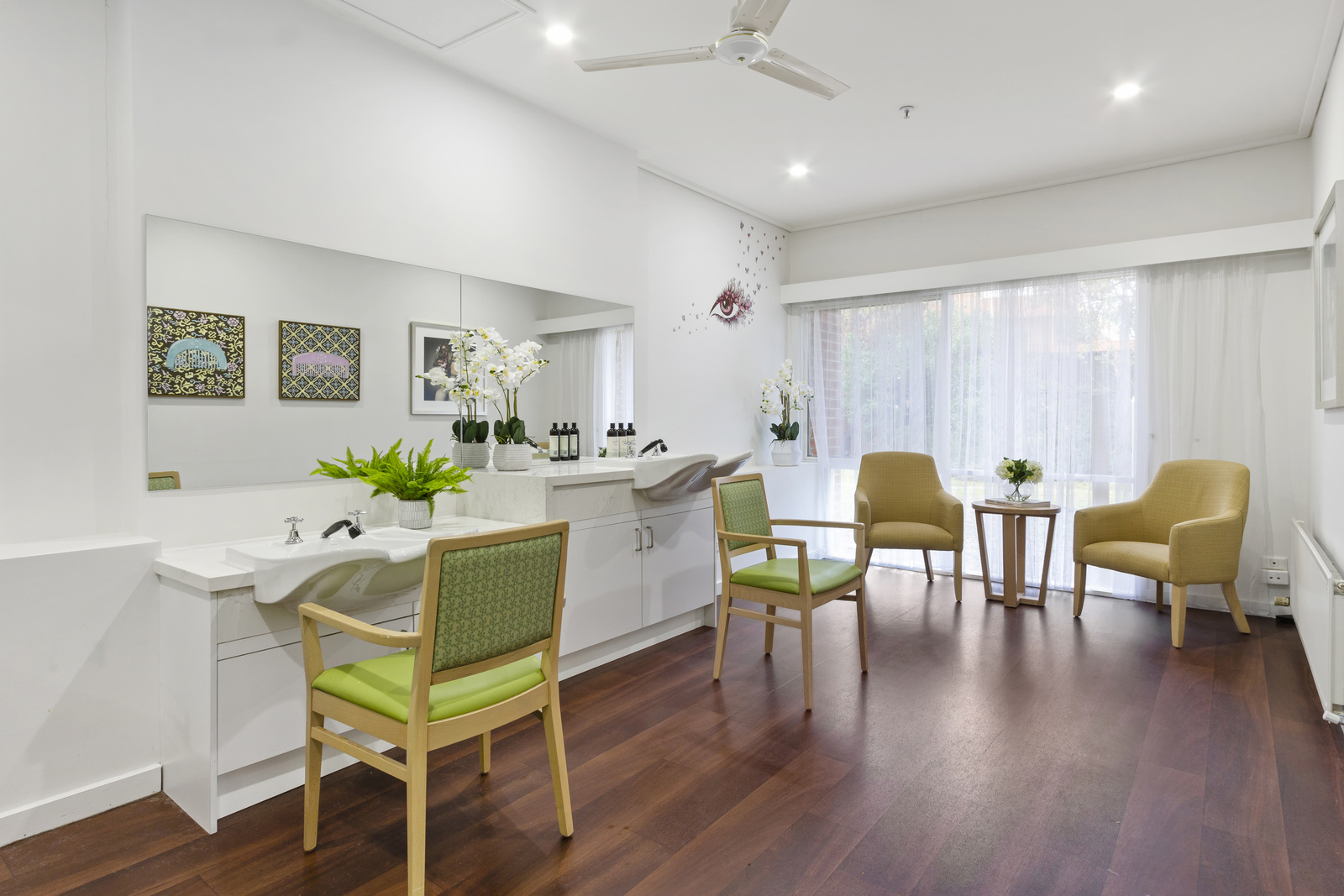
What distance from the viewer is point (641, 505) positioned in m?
3.60

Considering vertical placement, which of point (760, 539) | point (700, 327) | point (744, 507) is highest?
point (700, 327)

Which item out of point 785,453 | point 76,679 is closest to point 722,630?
point 76,679

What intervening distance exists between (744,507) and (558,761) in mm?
1701

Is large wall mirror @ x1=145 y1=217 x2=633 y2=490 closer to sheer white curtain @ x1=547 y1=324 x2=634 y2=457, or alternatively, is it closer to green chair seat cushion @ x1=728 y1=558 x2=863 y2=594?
sheer white curtain @ x1=547 y1=324 x2=634 y2=457

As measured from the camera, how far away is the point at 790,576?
10.3ft

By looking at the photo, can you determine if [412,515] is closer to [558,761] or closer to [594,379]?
[558,761]

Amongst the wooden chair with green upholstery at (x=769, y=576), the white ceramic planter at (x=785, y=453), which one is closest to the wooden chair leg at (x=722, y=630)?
the wooden chair with green upholstery at (x=769, y=576)

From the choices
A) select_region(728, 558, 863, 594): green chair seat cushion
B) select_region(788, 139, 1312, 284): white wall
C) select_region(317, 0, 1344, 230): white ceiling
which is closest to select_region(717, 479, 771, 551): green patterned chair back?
select_region(728, 558, 863, 594): green chair seat cushion

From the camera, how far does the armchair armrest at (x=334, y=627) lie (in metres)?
1.69

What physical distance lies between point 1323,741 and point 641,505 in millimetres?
2810

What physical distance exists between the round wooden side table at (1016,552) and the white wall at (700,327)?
1854 mm

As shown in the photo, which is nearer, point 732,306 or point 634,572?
point 634,572

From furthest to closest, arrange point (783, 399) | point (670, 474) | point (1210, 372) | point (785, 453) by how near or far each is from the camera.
→ point (783, 399)
point (785, 453)
point (1210, 372)
point (670, 474)

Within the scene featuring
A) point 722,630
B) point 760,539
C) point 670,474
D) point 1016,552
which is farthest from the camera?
point 1016,552
